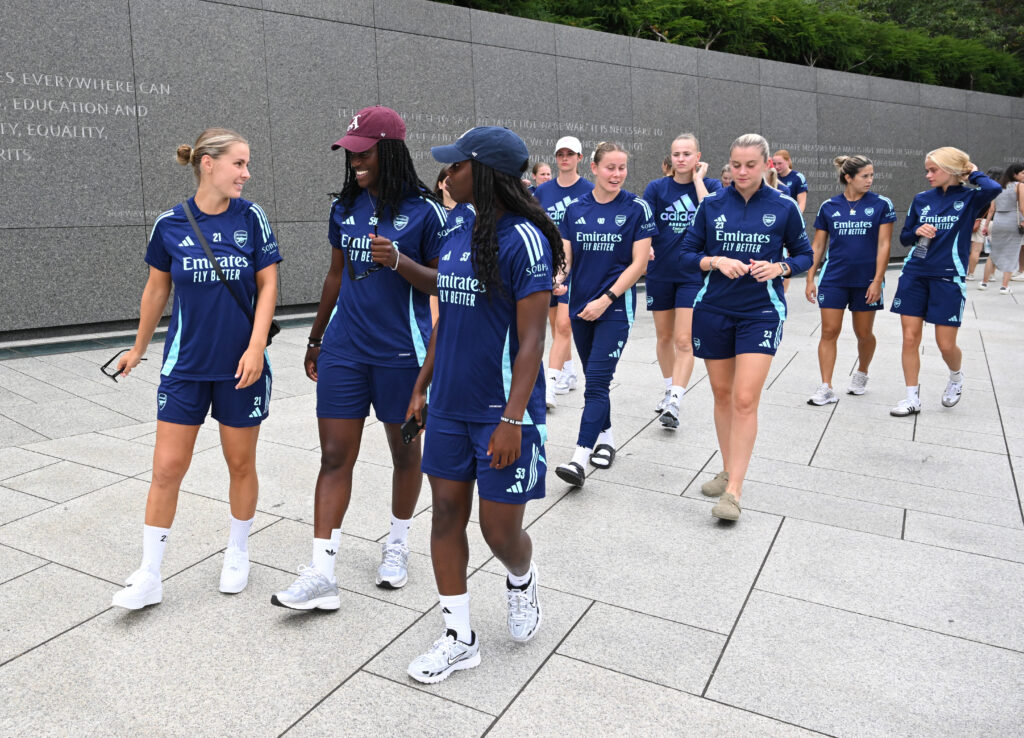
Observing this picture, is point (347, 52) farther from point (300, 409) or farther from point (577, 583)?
point (577, 583)

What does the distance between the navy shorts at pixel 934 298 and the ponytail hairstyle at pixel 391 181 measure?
4757 mm

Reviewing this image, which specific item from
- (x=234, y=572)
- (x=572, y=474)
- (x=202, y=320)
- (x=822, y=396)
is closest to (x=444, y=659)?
(x=234, y=572)

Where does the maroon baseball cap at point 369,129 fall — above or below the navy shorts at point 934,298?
above

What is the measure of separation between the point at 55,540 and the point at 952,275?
623 cm

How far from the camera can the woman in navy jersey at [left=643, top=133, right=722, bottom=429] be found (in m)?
6.67

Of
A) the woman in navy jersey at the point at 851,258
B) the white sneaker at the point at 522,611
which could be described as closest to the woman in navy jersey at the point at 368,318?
the white sneaker at the point at 522,611

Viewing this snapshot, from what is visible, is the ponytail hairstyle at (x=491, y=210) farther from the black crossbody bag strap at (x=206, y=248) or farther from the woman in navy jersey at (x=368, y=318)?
the black crossbody bag strap at (x=206, y=248)

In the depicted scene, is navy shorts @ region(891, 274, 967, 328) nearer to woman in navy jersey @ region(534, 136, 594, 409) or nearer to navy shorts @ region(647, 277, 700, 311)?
navy shorts @ region(647, 277, 700, 311)

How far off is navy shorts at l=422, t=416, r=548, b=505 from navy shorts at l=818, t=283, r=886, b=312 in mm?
5002

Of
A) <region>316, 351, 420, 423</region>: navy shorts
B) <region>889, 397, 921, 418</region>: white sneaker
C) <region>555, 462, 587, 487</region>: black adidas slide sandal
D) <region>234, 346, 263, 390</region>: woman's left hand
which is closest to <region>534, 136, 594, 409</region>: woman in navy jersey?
<region>555, 462, 587, 487</region>: black adidas slide sandal

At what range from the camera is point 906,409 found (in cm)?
690

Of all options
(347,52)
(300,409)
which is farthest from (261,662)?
(347,52)

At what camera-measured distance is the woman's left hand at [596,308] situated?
205 inches

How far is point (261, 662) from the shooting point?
3131 mm
